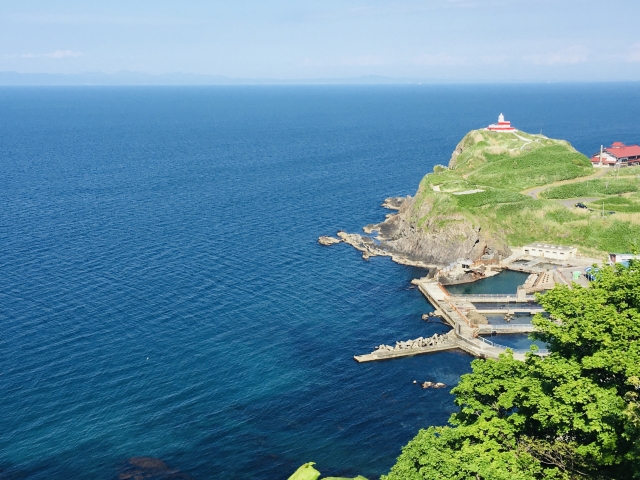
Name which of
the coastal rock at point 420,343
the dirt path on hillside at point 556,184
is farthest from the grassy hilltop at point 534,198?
the coastal rock at point 420,343

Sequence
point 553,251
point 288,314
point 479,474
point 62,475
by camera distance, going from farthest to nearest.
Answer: point 553,251
point 288,314
point 62,475
point 479,474

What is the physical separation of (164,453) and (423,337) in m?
36.8

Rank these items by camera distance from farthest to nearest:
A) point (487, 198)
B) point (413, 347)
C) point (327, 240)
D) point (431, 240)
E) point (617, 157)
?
point (617, 157), point (487, 198), point (327, 240), point (431, 240), point (413, 347)

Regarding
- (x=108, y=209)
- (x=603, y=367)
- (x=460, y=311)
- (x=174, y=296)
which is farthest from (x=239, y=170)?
(x=603, y=367)

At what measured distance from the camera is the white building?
105375 millimetres

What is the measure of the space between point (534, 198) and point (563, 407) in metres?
94.2

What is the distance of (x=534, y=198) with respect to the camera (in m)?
124

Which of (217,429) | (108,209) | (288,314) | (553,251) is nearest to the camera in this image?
(217,429)

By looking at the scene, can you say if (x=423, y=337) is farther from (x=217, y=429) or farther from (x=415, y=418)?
(x=217, y=429)

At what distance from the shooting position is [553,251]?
348ft

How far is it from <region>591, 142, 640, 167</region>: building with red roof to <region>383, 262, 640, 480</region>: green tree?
4804 inches

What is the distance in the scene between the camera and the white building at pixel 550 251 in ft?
346

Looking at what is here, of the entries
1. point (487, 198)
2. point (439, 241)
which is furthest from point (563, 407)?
point (487, 198)

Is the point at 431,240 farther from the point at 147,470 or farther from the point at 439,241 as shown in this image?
the point at 147,470
